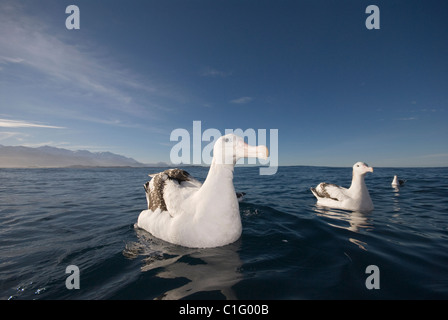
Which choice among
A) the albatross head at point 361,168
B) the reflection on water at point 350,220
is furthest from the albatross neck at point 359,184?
the reflection on water at point 350,220

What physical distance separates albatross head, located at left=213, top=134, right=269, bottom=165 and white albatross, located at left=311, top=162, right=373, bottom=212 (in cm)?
659

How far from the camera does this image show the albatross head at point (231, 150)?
360 cm

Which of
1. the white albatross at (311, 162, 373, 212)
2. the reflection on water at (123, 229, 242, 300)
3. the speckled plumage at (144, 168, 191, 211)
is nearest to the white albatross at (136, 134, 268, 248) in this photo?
the reflection on water at (123, 229, 242, 300)

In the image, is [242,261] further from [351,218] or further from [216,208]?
[351,218]

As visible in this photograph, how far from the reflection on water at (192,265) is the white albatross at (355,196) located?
616cm

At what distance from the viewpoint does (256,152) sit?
3494 mm

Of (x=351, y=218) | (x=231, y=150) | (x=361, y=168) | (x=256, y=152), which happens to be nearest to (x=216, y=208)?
(x=231, y=150)

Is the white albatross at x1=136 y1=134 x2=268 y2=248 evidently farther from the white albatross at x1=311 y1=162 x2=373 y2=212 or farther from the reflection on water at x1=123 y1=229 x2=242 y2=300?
the white albatross at x1=311 y1=162 x2=373 y2=212

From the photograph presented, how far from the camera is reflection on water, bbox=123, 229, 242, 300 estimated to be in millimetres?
2680

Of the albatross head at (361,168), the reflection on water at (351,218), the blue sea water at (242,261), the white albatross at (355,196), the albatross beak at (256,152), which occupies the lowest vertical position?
the reflection on water at (351,218)

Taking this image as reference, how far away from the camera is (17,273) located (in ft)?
10.5

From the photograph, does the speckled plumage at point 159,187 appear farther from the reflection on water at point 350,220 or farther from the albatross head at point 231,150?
the reflection on water at point 350,220

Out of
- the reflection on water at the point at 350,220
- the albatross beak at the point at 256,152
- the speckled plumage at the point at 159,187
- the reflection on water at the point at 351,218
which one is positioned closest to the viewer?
the albatross beak at the point at 256,152
